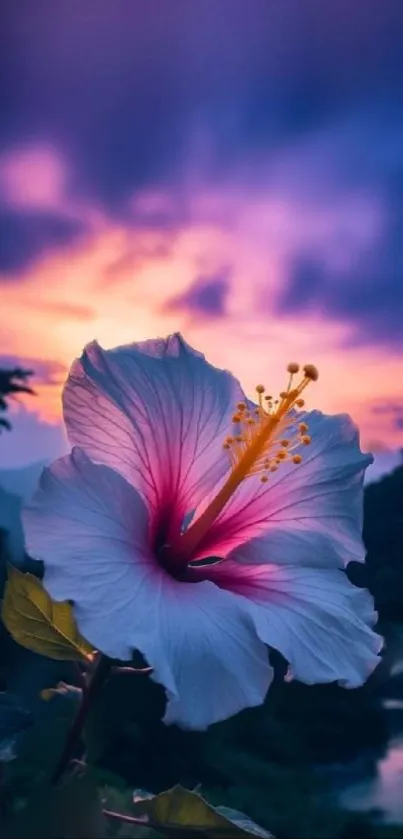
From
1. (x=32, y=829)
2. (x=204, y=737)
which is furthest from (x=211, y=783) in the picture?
(x=32, y=829)

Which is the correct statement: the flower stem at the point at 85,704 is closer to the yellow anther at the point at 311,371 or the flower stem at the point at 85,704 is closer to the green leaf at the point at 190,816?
the green leaf at the point at 190,816

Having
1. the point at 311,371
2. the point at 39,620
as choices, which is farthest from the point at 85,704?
the point at 311,371

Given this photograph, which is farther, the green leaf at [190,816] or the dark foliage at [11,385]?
the dark foliage at [11,385]

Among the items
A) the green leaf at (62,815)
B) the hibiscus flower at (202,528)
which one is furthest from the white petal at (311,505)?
the green leaf at (62,815)

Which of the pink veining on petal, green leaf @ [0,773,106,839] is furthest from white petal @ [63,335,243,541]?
green leaf @ [0,773,106,839]

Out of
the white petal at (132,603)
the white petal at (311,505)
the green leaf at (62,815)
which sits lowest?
the green leaf at (62,815)

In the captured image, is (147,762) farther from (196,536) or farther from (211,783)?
(196,536)

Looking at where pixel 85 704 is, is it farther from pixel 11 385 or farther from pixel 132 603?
pixel 11 385

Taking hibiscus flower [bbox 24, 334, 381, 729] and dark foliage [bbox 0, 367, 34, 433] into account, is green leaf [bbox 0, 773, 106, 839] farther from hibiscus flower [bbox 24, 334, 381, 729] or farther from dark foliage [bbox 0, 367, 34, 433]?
dark foliage [bbox 0, 367, 34, 433]
